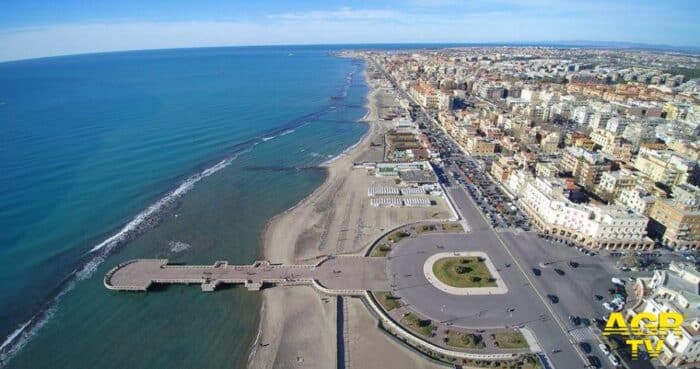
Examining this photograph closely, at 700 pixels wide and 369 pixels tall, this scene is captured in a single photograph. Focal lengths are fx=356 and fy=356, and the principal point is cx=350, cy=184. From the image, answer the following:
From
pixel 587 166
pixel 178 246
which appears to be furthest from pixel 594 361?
pixel 178 246

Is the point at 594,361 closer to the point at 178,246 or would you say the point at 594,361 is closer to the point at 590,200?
the point at 590,200

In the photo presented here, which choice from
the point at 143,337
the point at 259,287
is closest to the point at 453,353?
the point at 259,287

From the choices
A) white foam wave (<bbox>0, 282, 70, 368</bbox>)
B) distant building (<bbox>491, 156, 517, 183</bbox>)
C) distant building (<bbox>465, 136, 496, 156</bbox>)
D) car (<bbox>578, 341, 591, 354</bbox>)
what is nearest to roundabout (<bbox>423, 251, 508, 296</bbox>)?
car (<bbox>578, 341, 591, 354</bbox>)

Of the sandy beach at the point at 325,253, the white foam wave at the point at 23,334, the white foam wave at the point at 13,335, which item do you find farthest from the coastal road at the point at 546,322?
the white foam wave at the point at 13,335

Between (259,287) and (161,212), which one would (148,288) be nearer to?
(259,287)

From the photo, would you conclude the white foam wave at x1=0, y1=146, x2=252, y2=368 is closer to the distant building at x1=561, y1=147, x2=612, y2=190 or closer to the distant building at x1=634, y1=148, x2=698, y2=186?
the distant building at x1=561, y1=147, x2=612, y2=190
